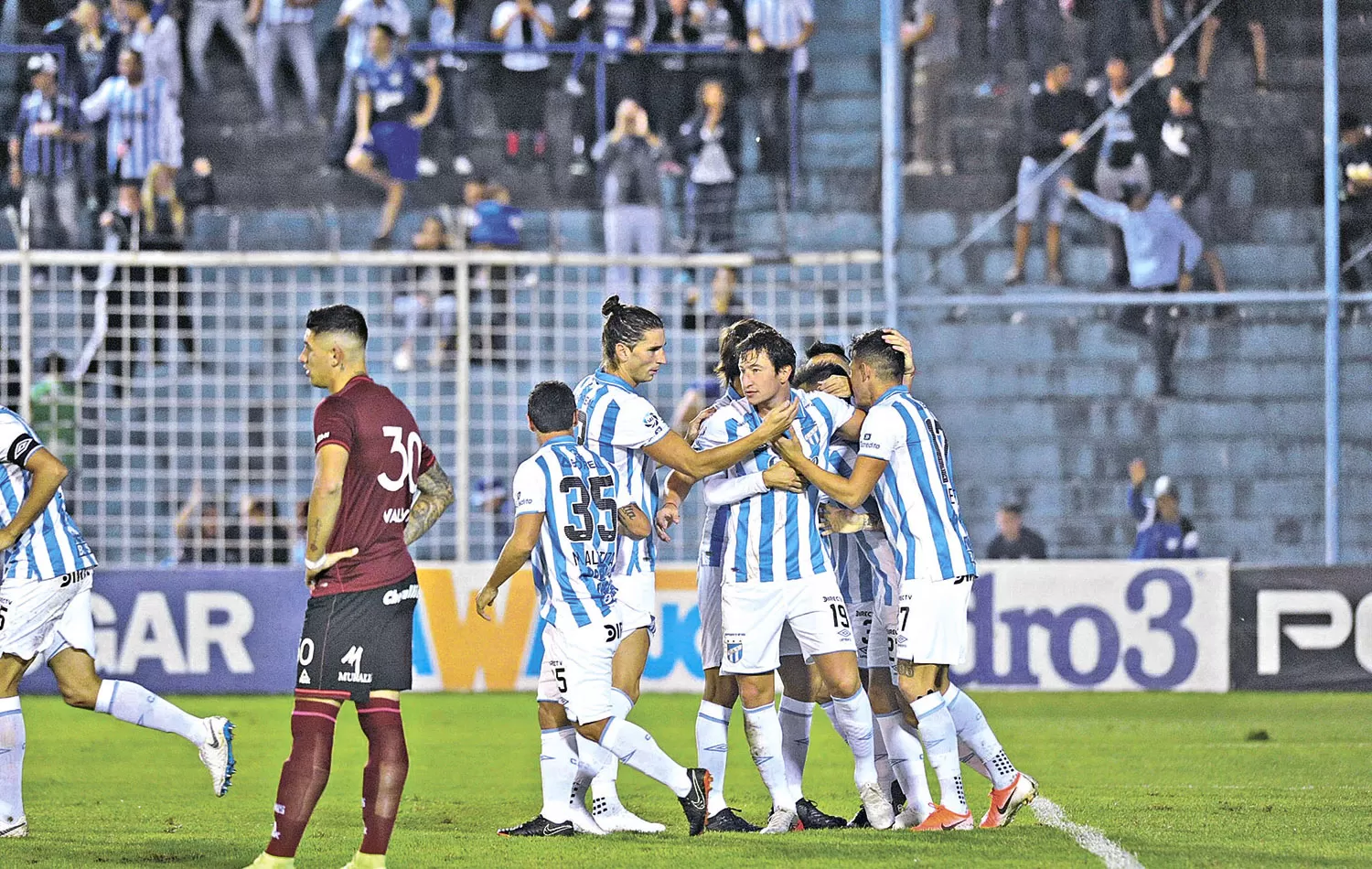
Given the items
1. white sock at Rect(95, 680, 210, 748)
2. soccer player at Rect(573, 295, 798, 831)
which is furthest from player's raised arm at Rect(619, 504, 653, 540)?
white sock at Rect(95, 680, 210, 748)

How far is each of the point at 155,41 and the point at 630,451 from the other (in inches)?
444

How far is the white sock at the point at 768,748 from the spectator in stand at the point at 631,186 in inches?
368

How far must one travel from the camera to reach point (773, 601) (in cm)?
668

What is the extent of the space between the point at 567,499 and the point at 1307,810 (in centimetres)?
320

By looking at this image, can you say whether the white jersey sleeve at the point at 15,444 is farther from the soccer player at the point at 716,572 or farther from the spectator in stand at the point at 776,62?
the spectator in stand at the point at 776,62

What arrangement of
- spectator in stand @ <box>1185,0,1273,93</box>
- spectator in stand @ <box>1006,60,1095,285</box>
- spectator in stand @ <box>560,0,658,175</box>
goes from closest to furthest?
spectator in stand @ <box>1006,60,1095,285</box> → spectator in stand @ <box>1185,0,1273,93</box> → spectator in stand @ <box>560,0,658,175</box>

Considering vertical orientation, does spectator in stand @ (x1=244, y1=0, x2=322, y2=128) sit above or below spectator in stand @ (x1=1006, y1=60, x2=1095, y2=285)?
above

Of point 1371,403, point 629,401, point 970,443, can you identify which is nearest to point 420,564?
point 970,443

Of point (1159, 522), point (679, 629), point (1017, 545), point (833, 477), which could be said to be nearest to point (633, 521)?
point (833, 477)

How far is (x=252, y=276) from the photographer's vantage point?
16.9 m

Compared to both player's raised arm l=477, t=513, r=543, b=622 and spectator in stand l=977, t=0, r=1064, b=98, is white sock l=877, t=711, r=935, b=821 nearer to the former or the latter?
player's raised arm l=477, t=513, r=543, b=622

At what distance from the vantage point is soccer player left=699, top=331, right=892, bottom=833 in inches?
262

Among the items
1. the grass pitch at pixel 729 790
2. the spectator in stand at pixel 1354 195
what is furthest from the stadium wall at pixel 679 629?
the spectator in stand at pixel 1354 195

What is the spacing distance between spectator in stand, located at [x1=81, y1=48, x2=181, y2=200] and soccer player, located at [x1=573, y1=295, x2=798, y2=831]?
1038 cm
